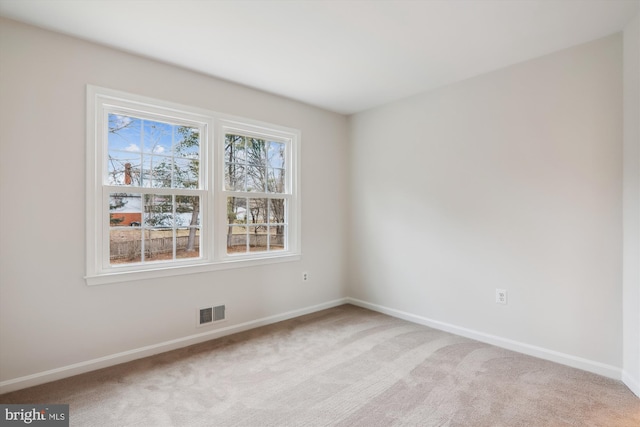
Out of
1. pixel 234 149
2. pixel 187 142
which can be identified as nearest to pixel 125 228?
pixel 187 142

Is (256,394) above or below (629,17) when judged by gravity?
below

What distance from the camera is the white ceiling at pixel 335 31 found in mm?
2041

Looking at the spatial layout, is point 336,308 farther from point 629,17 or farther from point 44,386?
point 629,17

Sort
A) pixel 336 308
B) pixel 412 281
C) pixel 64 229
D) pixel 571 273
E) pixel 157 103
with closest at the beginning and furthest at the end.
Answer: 1. pixel 64 229
2. pixel 571 273
3. pixel 157 103
4. pixel 412 281
5. pixel 336 308

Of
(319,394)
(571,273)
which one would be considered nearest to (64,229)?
(319,394)

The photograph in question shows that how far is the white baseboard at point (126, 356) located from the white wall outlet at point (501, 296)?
2144 millimetres

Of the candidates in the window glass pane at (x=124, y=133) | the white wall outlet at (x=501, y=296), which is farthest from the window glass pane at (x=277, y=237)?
the white wall outlet at (x=501, y=296)

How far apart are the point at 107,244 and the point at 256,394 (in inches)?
65.4

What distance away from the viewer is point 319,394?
2.14 meters

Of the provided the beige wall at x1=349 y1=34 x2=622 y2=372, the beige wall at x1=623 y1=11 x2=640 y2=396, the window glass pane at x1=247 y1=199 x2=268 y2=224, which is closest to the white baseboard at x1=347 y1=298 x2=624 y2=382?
the beige wall at x1=349 y1=34 x2=622 y2=372

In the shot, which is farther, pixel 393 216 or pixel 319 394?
pixel 393 216

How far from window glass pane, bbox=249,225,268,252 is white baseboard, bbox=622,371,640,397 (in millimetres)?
3190

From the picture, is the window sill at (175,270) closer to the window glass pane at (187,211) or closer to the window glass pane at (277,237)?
the window glass pane at (277,237)

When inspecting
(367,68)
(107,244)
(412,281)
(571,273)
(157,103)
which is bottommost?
(412,281)
